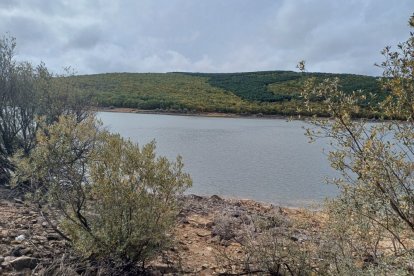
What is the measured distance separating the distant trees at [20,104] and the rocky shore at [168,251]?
1.22 meters

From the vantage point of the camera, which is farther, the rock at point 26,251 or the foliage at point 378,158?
the rock at point 26,251

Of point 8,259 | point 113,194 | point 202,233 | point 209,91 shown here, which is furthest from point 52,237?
point 209,91

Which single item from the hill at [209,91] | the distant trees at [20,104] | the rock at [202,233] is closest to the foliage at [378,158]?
the rock at [202,233]

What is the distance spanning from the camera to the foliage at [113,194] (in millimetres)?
4902

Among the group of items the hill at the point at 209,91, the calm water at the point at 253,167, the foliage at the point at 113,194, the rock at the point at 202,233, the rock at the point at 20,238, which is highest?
the hill at the point at 209,91

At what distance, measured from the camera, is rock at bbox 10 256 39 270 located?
4.60m

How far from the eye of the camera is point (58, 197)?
5.07 m

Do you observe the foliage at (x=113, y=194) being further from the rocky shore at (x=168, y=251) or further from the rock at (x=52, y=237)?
the rock at (x=52, y=237)

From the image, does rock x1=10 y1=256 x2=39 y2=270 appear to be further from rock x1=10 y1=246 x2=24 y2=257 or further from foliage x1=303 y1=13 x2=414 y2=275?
foliage x1=303 y1=13 x2=414 y2=275

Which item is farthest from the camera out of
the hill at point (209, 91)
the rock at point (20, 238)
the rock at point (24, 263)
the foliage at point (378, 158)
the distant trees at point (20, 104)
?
the hill at point (209, 91)

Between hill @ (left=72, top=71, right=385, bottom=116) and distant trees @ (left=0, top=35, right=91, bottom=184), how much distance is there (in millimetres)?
27342

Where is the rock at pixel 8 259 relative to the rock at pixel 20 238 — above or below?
below

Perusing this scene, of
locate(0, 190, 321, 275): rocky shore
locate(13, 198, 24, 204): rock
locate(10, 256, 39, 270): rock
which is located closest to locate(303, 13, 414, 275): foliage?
locate(0, 190, 321, 275): rocky shore

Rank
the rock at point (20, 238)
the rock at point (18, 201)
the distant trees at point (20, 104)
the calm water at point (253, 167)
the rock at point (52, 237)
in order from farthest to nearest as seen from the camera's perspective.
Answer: the calm water at point (253, 167)
the distant trees at point (20, 104)
the rock at point (18, 201)
the rock at point (52, 237)
the rock at point (20, 238)
